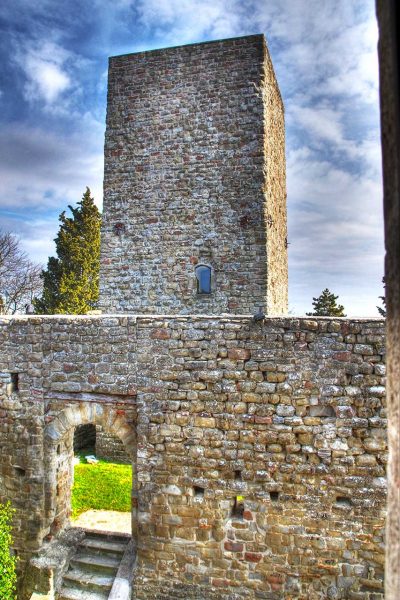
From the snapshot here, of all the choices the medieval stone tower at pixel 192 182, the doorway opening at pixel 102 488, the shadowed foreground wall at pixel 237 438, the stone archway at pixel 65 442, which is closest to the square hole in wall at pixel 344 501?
the shadowed foreground wall at pixel 237 438

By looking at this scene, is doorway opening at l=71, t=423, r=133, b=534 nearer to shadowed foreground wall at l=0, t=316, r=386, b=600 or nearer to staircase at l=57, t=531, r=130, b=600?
staircase at l=57, t=531, r=130, b=600

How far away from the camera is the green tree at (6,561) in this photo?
16.8 feet

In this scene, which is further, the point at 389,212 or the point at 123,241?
the point at 123,241

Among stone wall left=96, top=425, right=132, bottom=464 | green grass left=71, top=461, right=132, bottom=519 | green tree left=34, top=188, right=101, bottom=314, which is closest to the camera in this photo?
green grass left=71, top=461, right=132, bottom=519

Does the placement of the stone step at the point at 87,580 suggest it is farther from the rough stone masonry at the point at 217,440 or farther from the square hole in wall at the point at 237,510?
the square hole in wall at the point at 237,510

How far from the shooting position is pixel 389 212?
1095 millimetres

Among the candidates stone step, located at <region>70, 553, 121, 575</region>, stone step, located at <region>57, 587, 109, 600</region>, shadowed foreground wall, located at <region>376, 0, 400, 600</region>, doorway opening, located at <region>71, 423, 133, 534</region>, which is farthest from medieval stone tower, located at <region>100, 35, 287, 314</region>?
shadowed foreground wall, located at <region>376, 0, 400, 600</region>

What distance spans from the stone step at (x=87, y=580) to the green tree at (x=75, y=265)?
16.3 meters

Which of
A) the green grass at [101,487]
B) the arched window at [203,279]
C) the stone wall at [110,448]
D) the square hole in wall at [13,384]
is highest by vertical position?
the arched window at [203,279]

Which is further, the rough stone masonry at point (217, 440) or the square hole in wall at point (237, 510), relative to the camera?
the square hole in wall at point (237, 510)

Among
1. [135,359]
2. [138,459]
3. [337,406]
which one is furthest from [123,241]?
[337,406]

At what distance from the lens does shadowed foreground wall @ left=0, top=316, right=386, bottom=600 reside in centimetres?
478

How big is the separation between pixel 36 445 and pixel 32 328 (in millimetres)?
1633

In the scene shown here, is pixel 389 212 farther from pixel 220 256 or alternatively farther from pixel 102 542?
pixel 220 256
